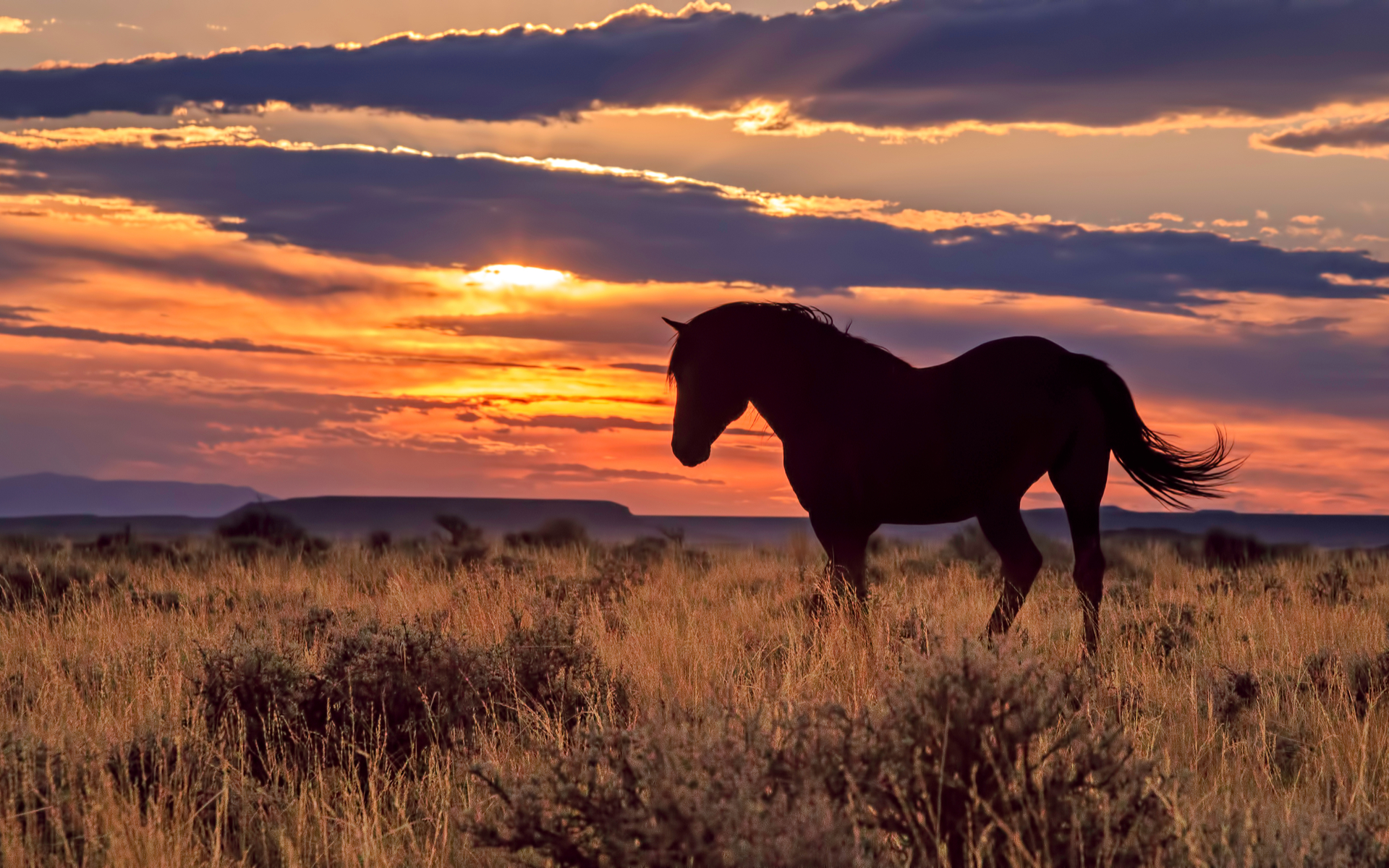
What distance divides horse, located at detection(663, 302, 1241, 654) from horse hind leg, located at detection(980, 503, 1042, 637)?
11 mm

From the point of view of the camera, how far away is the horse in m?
8.31

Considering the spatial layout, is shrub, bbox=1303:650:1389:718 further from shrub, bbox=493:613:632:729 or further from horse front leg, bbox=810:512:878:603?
shrub, bbox=493:613:632:729

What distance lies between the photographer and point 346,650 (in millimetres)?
6406

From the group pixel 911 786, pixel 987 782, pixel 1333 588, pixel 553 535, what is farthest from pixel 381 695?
pixel 553 535

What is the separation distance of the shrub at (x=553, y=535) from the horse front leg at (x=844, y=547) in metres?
14.3

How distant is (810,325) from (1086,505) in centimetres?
246

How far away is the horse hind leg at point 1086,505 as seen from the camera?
329 inches

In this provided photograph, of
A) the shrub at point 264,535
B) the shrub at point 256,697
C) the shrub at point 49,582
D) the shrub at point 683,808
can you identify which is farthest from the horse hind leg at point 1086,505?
the shrub at point 264,535

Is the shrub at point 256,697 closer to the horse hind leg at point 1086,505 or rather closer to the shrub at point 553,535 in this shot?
the horse hind leg at point 1086,505

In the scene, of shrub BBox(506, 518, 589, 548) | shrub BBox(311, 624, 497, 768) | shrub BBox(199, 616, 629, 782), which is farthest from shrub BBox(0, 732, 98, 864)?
shrub BBox(506, 518, 589, 548)

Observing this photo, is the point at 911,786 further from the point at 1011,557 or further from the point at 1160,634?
the point at 1160,634

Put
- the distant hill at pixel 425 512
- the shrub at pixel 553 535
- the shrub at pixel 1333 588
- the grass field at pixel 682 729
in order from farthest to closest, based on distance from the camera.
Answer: the distant hill at pixel 425 512 → the shrub at pixel 553 535 → the shrub at pixel 1333 588 → the grass field at pixel 682 729

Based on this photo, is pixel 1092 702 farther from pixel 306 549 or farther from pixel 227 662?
pixel 306 549

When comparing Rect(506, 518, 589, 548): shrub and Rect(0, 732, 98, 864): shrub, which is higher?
Rect(0, 732, 98, 864): shrub
